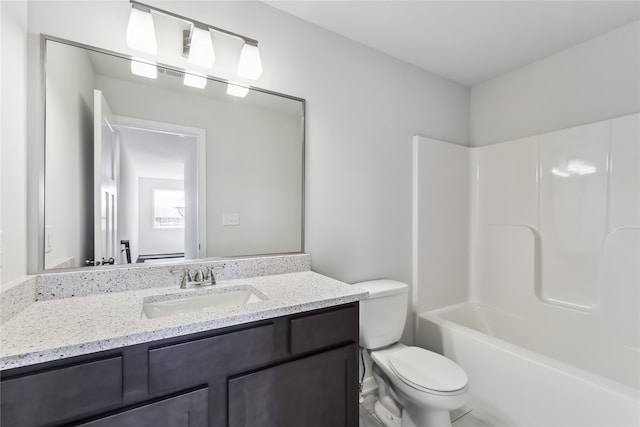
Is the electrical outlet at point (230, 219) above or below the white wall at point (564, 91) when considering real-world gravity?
below

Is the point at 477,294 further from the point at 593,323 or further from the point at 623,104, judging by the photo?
the point at 623,104

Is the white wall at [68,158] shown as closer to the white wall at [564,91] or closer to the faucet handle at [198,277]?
the faucet handle at [198,277]

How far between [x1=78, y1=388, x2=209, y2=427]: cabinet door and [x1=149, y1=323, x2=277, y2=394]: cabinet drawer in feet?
0.12

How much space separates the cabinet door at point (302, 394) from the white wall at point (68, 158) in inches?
35.1

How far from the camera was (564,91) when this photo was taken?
82.0 inches

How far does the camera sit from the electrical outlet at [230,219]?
151 cm

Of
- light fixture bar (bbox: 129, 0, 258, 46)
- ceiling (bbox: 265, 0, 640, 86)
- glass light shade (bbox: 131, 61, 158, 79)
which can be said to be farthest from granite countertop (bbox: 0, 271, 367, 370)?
ceiling (bbox: 265, 0, 640, 86)

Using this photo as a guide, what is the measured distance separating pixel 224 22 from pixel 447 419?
2.36m

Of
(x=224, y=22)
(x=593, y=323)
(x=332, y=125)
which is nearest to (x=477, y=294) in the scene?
(x=593, y=323)

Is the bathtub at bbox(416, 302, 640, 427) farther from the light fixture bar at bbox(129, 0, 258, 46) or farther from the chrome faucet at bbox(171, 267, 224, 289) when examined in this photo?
the light fixture bar at bbox(129, 0, 258, 46)

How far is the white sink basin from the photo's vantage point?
3.80ft

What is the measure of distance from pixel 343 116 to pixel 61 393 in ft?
5.88

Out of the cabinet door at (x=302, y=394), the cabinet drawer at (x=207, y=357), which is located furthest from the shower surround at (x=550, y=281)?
the cabinet drawer at (x=207, y=357)

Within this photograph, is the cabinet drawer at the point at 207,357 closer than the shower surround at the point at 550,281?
Yes
